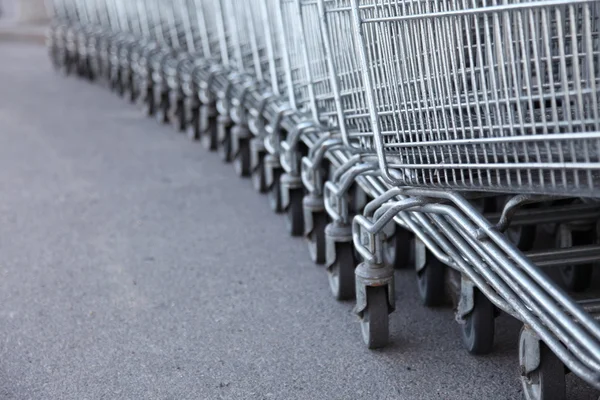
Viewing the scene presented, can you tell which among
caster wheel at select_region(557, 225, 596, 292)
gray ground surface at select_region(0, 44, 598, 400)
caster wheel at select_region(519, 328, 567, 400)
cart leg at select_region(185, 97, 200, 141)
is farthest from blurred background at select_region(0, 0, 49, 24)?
caster wheel at select_region(519, 328, 567, 400)

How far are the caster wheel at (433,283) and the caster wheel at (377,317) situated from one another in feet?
1.33

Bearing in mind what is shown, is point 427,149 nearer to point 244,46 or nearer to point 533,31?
point 533,31

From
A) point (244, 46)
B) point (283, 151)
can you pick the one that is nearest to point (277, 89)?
point (283, 151)

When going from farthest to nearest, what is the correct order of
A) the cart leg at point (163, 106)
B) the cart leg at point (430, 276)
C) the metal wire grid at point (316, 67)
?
1. the cart leg at point (163, 106)
2. the metal wire grid at point (316, 67)
3. the cart leg at point (430, 276)

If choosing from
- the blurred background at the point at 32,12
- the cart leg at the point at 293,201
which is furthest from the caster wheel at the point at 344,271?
the blurred background at the point at 32,12

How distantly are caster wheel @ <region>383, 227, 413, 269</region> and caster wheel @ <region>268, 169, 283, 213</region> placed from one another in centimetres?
109

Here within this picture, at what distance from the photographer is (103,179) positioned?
6.33m

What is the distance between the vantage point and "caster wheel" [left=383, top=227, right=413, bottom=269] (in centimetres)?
439

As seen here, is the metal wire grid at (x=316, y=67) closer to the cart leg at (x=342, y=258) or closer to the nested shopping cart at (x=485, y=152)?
the nested shopping cart at (x=485, y=152)

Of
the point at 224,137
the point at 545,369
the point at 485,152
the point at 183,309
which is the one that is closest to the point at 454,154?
the point at 485,152

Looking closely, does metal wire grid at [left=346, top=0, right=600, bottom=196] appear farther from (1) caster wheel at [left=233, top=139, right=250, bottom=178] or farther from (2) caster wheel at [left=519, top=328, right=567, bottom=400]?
(1) caster wheel at [left=233, top=139, right=250, bottom=178]

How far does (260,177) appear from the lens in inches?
230

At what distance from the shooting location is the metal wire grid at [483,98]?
2.57 m

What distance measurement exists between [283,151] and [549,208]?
1.65 metres
